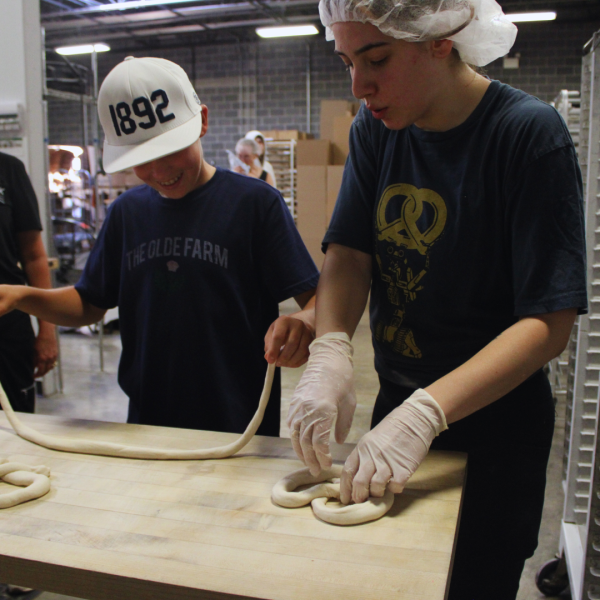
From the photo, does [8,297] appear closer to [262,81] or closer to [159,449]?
[159,449]

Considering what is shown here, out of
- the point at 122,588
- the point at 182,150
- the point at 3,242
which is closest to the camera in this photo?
the point at 122,588

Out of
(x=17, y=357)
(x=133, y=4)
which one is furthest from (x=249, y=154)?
(x=17, y=357)

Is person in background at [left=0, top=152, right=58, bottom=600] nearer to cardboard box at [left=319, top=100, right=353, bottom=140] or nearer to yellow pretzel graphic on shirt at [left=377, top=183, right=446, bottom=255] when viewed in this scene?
yellow pretzel graphic on shirt at [left=377, top=183, right=446, bottom=255]

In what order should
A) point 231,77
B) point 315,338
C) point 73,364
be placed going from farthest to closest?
point 231,77, point 73,364, point 315,338

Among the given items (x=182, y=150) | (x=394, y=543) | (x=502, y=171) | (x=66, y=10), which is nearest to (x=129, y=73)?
(x=182, y=150)

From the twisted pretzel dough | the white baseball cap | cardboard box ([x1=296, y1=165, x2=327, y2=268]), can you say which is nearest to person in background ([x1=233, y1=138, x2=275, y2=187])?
cardboard box ([x1=296, y1=165, x2=327, y2=268])

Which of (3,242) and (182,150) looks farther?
(3,242)

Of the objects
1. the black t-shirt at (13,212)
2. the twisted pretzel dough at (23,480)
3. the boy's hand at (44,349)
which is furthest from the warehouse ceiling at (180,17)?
the twisted pretzel dough at (23,480)

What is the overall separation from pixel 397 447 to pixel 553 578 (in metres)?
1.45

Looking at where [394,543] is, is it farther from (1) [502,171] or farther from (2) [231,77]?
(2) [231,77]

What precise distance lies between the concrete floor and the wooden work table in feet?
4.34

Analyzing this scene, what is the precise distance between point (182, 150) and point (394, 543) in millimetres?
910

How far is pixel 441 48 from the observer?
3.19ft

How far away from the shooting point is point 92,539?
85 centimetres
